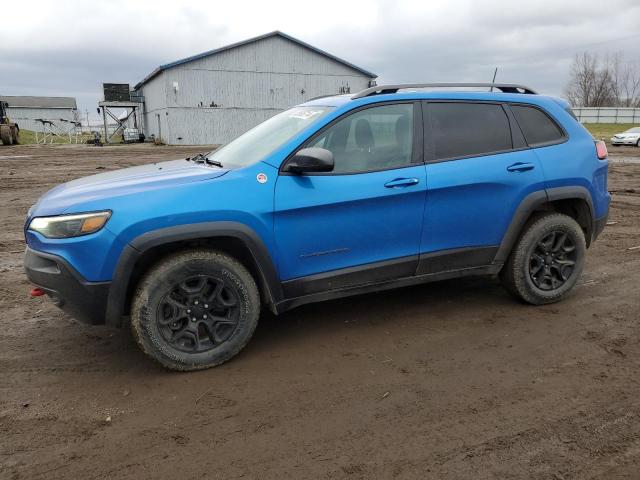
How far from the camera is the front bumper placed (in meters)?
3.15

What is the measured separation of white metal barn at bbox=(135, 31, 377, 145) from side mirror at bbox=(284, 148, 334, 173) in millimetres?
33839

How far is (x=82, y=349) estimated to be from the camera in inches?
151

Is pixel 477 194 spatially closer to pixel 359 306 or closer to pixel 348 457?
pixel 359 306

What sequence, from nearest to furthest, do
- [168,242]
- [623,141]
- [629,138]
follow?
[168,242] → [629,138] → [623,141]

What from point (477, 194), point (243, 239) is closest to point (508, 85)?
point (477, 194)

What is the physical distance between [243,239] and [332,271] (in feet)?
2.33

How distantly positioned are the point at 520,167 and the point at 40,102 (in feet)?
303

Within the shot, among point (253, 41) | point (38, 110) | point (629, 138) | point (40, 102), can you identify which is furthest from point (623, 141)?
point (40, 102)

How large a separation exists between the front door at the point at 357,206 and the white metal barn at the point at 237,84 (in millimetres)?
33412

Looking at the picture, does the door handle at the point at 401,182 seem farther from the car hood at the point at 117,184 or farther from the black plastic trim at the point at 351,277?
the car hood at the point at 117,184

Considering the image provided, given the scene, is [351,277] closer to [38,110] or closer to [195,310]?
[195,310]

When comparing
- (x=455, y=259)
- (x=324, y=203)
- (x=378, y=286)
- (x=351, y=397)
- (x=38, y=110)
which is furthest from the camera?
(x=38, y=110)

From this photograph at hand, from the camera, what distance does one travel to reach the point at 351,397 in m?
3.14

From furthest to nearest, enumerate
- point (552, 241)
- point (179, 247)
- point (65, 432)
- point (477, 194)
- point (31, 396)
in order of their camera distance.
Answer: point (552, 241) < point (477, 194) < point (179, 247) < point (31, 396) < point (65, 432)
